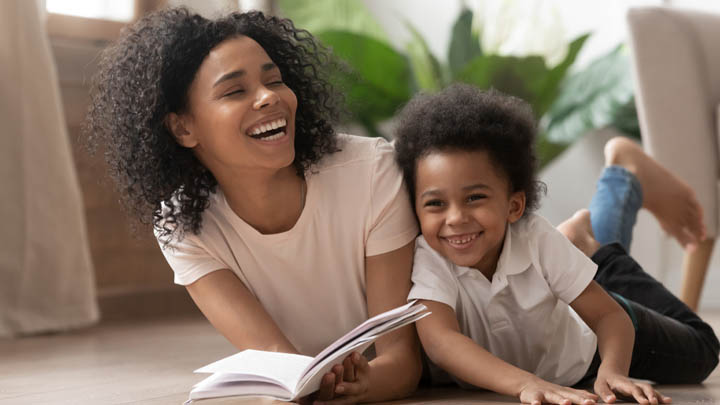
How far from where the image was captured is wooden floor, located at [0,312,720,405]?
1.41m

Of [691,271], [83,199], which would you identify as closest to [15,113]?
[83,199]

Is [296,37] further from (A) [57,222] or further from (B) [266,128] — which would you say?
(A) [57,222]

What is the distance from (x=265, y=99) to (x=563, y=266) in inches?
21.1

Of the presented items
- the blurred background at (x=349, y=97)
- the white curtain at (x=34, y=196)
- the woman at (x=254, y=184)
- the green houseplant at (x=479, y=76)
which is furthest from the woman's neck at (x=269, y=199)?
the green houseplant at (x=479, y=76)

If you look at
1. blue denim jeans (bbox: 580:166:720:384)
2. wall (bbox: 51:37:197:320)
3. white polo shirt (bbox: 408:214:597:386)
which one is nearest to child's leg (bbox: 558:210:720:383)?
blue denim jeans (bbox: 580:166:720:384)

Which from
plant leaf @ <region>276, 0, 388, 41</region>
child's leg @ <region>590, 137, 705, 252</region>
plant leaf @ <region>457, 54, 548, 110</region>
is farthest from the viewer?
plant leaf @ <region>276, 0, 388, 41</region>

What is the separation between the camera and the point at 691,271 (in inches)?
102

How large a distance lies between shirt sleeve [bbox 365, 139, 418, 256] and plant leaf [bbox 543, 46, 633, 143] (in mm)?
2080

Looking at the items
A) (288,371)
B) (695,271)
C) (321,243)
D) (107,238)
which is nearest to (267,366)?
(288,371)

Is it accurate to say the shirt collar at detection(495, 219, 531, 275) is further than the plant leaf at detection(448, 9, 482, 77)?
No

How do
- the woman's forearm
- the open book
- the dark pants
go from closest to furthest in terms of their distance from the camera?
the open book → the woman's forearm → the dark pants

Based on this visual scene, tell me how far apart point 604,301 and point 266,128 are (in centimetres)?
60

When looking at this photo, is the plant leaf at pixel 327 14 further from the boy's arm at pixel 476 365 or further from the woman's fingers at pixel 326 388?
the woman's fingers at pixel 326 388

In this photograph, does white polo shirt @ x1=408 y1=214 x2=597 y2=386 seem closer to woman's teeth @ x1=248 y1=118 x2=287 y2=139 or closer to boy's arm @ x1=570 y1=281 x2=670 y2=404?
boy's arm @ x1=570 y1=281 x2=670 y2=404
